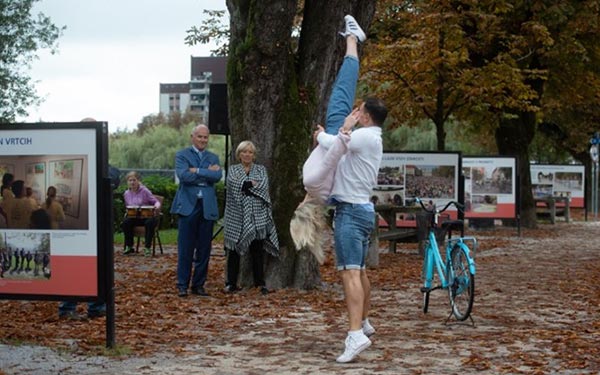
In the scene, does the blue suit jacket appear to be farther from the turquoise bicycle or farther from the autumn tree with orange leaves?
the autumn tree with orange leaves

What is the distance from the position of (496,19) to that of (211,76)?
4986 inches

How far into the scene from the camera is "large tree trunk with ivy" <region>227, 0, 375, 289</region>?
13.7 metres

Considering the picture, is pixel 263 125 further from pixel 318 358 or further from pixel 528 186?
pixel 528 186

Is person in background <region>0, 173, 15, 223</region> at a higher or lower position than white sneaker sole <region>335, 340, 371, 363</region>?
higher

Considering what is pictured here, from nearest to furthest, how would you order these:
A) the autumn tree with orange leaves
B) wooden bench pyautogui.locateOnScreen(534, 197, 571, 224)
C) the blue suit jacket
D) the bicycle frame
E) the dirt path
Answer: the dirt path, the bicycle frame, the blue suit jacket, the autumn tree with orange leaves, wooden bench pyautogui.locateOnScreen(534, 197, 571, 224)

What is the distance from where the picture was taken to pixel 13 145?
9375mm

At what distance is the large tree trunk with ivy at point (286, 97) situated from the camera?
13.7 metres

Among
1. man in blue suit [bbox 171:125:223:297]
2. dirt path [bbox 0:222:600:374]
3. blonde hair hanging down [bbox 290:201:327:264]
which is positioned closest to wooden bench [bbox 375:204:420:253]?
dirt path [bbox 0:222:600:374]

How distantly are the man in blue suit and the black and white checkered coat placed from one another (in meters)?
0.33

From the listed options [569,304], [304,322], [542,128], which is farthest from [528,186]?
[304,322]

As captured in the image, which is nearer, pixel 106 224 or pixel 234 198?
pixel 106 224

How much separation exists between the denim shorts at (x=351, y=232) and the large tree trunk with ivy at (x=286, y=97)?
4.97 metres

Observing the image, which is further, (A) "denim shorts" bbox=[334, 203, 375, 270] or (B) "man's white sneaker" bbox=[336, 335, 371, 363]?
(A) "denim shorts" bbox=[334, 203, 375, 270]

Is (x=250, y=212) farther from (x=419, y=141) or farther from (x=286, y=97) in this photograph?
(x=419, y=141)
